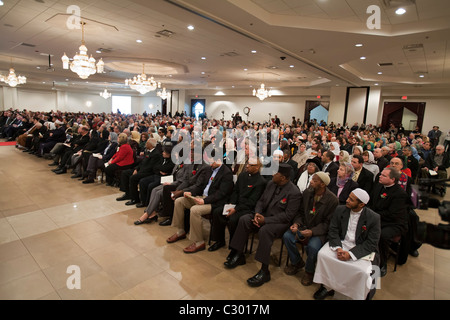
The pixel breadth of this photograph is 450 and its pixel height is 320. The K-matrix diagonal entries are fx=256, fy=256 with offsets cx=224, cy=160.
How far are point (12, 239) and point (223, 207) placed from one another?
2.75m

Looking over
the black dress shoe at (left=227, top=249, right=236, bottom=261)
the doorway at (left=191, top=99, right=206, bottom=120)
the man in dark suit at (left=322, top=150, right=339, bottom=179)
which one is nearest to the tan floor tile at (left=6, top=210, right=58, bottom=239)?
the black dress shoe at (left=227, top=249, right=236, bottom=261)

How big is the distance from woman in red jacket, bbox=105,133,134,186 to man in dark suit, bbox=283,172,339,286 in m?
3.81

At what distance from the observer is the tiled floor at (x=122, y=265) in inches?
97.5

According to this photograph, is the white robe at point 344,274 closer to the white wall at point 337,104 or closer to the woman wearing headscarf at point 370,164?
the woman wearing headscarf at point 370,164

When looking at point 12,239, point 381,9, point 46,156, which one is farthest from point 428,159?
point 46,156

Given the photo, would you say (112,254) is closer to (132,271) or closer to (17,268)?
(132,271)

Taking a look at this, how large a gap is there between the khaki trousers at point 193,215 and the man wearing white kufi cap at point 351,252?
1.46m

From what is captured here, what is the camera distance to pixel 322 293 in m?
2.49

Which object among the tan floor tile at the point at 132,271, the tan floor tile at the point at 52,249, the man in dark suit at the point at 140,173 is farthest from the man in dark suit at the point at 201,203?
the man in dark suit at the point at 140,173

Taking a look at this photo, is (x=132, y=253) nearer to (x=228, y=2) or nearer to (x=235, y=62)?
(x=228, y=2)

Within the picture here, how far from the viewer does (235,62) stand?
9.91m

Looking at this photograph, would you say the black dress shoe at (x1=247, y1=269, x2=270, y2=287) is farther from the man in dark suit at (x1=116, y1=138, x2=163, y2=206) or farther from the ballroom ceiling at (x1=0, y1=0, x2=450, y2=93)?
the ballroom ceiling at (x1=0, y1=0, x2=450, y2=93)

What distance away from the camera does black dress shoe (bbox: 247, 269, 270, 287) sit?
261cm

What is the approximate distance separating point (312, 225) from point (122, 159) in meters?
4.10
